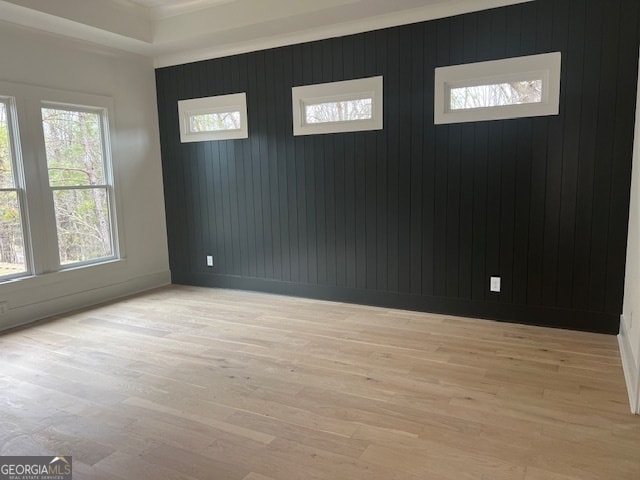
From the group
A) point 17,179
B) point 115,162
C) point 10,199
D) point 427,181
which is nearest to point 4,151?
point 17,179

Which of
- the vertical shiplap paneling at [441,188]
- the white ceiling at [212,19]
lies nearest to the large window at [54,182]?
the white ceiling at [212,19]

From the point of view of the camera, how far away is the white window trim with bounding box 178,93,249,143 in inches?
199

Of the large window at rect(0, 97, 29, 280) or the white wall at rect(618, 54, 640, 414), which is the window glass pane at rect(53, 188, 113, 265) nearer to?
the large window at rect(0, 97, 29, 280)

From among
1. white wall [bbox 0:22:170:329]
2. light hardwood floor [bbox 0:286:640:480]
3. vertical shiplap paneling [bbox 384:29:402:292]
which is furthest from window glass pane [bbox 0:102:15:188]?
vertical shiplap paneling [bbox 384:29:402:292]

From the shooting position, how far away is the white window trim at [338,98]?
434cm

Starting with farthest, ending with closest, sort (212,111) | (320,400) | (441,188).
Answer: (212,111) → (441,188) → (320,400)

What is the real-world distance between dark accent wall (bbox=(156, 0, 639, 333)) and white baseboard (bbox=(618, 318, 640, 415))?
0.30m

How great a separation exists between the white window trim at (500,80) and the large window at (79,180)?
3.65 meters

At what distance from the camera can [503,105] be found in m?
3.82

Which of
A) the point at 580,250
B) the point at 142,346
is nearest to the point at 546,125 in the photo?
the point at 580,250

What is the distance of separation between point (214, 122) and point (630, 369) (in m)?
4.56

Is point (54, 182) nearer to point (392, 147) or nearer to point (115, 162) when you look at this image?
point (115, 162)

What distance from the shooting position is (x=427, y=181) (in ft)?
13.8

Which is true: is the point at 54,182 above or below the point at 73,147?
below
